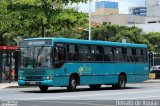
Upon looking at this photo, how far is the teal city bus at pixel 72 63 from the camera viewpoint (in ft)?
88.4

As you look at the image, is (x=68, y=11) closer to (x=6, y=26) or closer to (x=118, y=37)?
(x=6, y=26)

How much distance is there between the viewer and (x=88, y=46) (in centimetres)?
2966

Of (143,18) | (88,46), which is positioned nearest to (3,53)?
(88,46)

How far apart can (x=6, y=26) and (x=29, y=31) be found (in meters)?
2.02

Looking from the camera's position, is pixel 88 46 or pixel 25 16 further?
pixel 25 16

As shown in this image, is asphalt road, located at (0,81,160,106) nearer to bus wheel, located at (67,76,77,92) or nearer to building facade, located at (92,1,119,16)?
bus wheel, located at (67,76,77,92)

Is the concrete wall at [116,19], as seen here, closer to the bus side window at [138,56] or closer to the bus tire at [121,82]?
the bus side window at [138,56]

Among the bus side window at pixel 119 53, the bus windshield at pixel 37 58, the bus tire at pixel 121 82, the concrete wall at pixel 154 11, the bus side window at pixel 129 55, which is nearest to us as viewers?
the bus windshield at pixel 37 58

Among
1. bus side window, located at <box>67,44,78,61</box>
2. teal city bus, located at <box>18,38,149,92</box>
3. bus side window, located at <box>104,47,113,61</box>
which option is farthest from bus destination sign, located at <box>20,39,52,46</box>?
bus side window, located at <box>104,47,113,61</box>

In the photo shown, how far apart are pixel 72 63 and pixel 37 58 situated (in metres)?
2.16

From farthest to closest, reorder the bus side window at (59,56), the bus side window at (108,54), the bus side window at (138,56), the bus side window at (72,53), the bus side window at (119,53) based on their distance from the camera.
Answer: the bus side window at (138,56)
the bus side window at (119,53)
the bus side window at (108,54)
the bus side window at (72,53)
the bus side window at (59,56)

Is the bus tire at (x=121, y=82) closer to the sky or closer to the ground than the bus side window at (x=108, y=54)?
closer to the ground

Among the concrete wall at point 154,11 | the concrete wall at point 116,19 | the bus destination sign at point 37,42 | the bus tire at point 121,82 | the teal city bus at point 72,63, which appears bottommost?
the bus tire at point 121,82

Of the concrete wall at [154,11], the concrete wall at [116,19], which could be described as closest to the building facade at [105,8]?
the concrete wall at [154,11]
